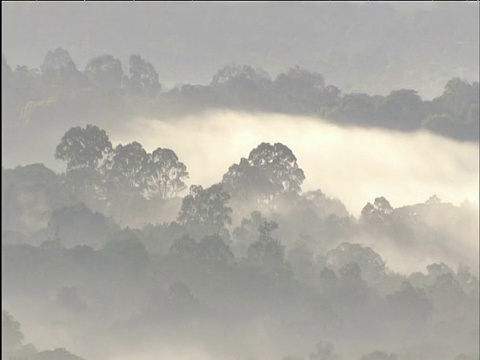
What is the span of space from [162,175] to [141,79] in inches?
2421

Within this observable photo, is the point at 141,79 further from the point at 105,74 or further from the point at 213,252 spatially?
the point at 213,252

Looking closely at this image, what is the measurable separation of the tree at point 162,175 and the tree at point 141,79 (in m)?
55.7

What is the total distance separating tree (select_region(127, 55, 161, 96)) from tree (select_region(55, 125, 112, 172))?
59.7 meters

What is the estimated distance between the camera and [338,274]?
71.8 meters

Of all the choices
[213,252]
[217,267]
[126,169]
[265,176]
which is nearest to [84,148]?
[126,169]

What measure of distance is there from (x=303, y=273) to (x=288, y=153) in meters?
22.2

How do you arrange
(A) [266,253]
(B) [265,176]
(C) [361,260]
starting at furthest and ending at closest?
(B) [265,176] → (C) [361,260] → (A) [266,253]

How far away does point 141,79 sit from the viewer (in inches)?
5832

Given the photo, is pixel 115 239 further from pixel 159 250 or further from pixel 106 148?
pixel 106 148

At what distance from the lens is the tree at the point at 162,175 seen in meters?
84.4

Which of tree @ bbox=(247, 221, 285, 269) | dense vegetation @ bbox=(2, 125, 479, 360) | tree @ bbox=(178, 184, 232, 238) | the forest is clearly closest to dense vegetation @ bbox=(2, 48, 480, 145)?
the forest

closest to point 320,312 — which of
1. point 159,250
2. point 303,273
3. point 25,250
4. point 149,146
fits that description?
point 303,273

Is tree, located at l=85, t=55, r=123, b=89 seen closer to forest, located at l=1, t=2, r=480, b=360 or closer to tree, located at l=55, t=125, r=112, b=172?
forest, located at l=1, t=2, r=480, b=360

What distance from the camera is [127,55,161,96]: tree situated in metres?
145
